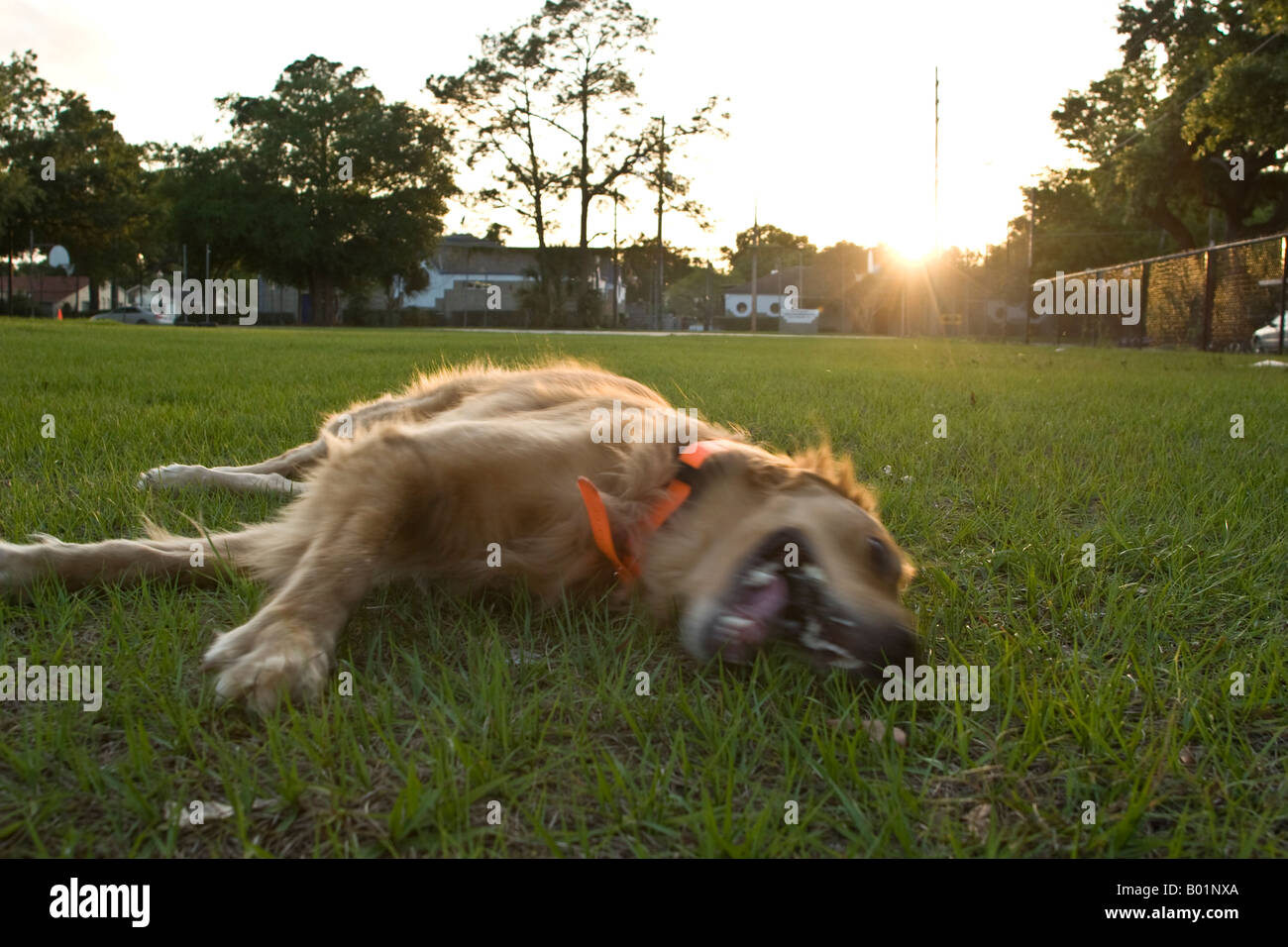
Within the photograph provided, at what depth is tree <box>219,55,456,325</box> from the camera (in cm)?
4975

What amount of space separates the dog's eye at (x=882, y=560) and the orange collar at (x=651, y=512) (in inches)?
19.5

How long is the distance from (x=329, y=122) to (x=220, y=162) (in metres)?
6.74

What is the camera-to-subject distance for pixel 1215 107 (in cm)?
2189

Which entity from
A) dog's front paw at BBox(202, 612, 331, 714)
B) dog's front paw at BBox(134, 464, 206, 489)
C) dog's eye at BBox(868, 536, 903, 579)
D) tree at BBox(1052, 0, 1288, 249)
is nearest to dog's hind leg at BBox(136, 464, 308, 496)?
dog's front paw at BBox(134, 464, 206, 489)

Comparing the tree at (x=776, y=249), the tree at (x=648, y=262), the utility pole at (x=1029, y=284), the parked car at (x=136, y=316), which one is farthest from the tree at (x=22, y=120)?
the tree at (x=776, y=249)

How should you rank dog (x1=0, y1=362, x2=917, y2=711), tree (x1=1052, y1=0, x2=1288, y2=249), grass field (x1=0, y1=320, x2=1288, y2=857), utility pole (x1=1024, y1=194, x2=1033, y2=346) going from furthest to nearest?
utility pole (x1=1024, y1=194, x2=1033, y2=346) → tree (x1=1052, y1=0, x2=1288, y2=249) → dog (x1=0, y1=362, x2=917, y2=711) → grass field (x1=0, y1=320, x2=1288, y2=857)

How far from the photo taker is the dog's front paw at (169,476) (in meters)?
3.67

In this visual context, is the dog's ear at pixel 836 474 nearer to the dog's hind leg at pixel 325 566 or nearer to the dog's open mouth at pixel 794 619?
the dog's open mouth at pixel 794 619

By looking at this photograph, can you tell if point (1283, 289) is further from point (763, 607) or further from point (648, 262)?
point (648, 262)

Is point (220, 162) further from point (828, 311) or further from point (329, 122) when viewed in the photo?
point (828, 311)

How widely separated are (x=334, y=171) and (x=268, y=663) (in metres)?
53.7

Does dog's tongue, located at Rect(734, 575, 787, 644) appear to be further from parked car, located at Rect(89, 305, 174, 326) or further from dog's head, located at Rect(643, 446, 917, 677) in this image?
parked car, located at Rect(89, 305, 174, 326)

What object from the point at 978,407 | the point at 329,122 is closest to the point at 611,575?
the point at 978,407

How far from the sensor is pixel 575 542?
2.52 meters
